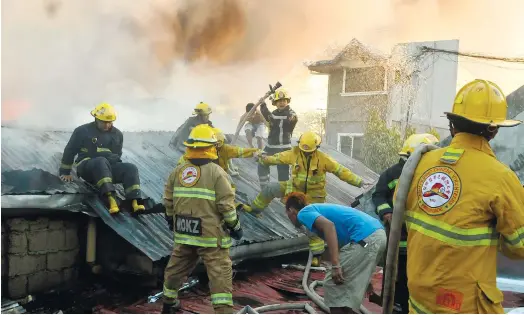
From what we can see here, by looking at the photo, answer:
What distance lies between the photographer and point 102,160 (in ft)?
15.0

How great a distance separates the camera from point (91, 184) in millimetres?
4586

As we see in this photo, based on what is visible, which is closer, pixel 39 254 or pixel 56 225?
pixel 39 254

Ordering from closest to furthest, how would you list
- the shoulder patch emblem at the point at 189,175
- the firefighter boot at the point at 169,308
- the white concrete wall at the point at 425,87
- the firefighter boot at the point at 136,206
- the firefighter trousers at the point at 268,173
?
the shoulder patch emblem at the point at 189,175 → the firefighter boot at the point at 169,308 → the firefighter boot at the point at 136,206 → the firefighter trousers at the point at 268,173 → the white concrete wall at the point at 425,87

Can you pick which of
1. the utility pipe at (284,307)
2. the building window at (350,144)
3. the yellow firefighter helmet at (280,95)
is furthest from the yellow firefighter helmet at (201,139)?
the building window at (350,144)

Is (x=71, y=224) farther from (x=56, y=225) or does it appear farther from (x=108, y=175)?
(x=108, y=175)

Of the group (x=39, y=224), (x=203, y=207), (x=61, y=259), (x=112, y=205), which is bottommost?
(x=61, y=259)

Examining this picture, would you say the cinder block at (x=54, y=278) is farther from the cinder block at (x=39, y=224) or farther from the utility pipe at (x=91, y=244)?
the cinder block at (x=39, y=224)

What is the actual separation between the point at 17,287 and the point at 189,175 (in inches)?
68.9

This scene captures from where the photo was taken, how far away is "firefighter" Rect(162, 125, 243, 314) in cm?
359

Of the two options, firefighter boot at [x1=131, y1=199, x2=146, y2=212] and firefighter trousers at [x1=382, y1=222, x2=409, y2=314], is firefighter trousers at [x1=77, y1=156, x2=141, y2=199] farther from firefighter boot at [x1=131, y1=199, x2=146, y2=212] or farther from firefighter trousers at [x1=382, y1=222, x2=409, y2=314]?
firefighter trousers at [x1=382, y1=222, x2=409, y2=314]

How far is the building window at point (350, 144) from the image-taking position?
29.3 feet

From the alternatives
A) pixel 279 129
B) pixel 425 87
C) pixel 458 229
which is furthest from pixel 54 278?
pixel 425 87

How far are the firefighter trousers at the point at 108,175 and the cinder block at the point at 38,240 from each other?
1.98 feet

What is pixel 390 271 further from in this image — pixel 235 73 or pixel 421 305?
pixel 235 73
